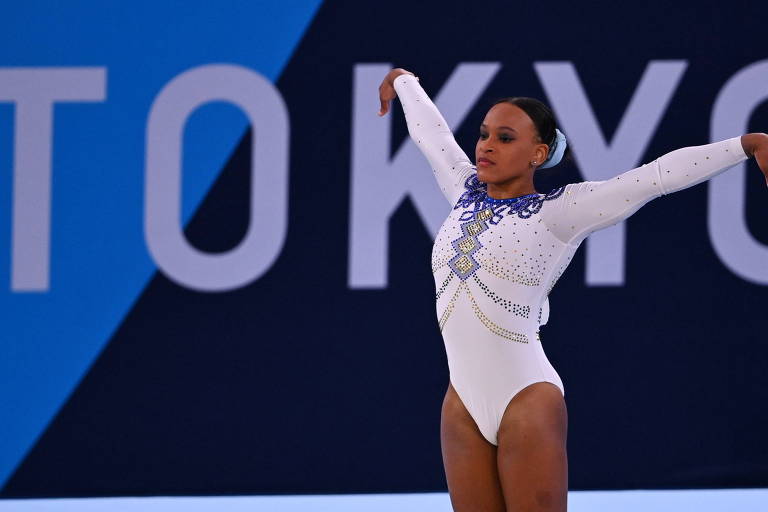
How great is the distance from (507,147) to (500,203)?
144 millimetres

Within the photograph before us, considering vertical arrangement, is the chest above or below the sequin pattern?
above

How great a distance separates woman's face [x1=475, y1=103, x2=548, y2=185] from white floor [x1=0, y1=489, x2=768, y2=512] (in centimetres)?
193

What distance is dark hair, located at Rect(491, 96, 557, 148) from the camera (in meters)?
2.77

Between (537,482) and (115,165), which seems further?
(115,165)

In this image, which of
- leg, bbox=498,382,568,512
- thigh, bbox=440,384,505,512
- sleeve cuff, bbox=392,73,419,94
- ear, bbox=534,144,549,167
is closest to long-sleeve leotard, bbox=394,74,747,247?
ear, bbox=534,144,549,167

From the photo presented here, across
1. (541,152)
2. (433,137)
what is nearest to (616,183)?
(541,152)

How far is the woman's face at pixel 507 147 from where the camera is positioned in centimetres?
273

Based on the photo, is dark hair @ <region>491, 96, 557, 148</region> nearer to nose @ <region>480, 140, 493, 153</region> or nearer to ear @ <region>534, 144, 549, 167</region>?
ear @ <region>534, 144, 549, 167</region>

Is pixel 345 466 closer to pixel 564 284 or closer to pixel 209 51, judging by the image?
pixel 564 284

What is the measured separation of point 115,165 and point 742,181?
256cm

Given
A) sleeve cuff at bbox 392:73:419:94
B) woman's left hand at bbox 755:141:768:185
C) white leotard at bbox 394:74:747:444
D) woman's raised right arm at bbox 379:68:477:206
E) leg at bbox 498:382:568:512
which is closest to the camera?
woman's left hand at bbox 755:141:768:185

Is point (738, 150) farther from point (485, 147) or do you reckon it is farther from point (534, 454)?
point (534, 454)

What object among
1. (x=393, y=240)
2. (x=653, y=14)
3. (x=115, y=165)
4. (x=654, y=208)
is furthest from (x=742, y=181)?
(x=115, y=165)

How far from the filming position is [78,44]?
4355 mm
